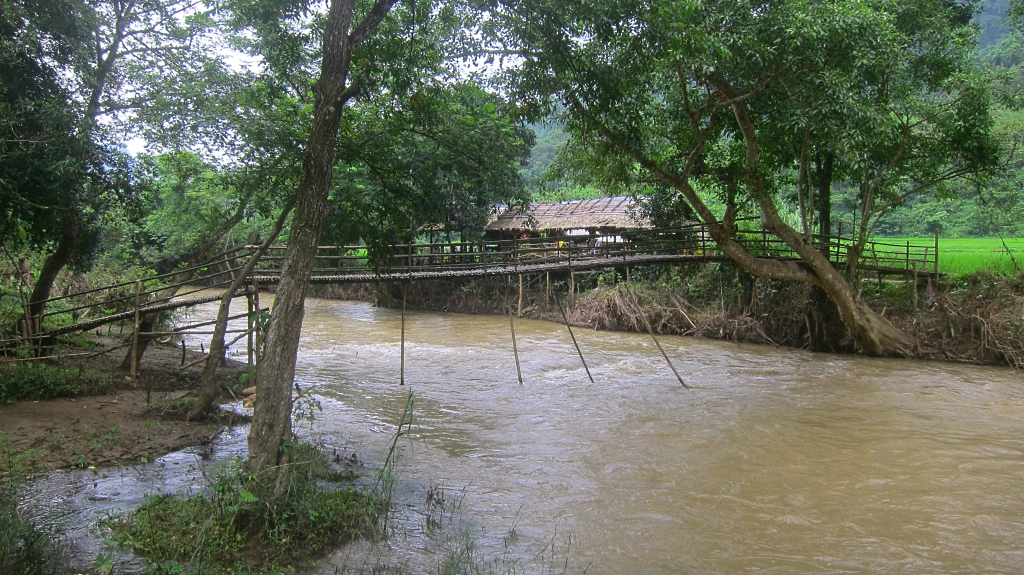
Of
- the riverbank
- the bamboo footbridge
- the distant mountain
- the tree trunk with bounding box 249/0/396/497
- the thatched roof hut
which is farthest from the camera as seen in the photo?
the distant mountain

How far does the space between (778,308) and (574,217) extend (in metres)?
8.36

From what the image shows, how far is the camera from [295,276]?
554 cm

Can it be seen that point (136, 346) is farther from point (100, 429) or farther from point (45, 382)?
point (100, 429)

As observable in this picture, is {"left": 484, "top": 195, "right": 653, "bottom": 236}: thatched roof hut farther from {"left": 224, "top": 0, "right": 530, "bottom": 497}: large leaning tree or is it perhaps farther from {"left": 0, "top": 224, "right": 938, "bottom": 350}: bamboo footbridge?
{"left": 224, "top": 0, "right": 530, "bottom": 497}: large leaning tree

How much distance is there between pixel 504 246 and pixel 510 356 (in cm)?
863

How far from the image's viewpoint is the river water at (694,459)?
580 cm

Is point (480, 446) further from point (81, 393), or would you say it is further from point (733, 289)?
point (733, 289)

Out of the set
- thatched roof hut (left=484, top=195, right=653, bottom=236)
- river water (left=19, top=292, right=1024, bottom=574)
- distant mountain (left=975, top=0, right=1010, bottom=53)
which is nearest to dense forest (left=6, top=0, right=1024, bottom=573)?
river water (left=19, top=292, right=1024, bottom=574)

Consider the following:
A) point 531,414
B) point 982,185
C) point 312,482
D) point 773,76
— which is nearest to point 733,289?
point 982,185

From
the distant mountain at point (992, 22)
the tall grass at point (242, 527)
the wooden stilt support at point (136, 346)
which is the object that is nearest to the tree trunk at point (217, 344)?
the wooden stilt support at point (136, 346)

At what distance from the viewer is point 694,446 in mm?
8820

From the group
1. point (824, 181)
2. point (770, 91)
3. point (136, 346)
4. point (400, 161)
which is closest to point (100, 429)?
point (136, 346)

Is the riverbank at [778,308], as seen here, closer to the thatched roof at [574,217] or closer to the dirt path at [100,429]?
the thatched roof at [574,217]

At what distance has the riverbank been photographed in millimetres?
13969
